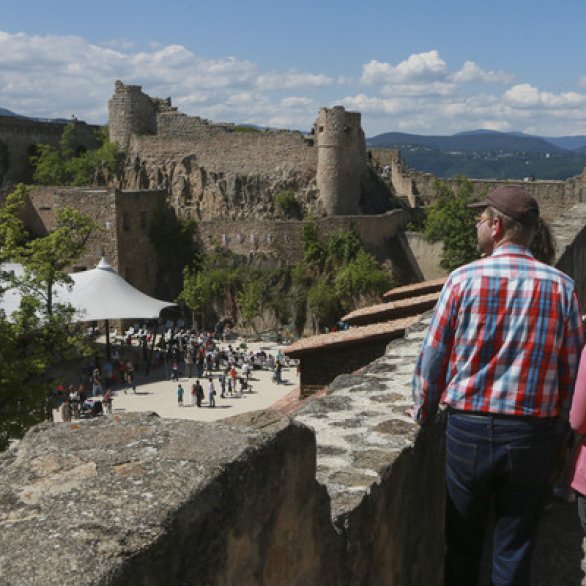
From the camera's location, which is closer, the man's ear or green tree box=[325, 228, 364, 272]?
the man's ear

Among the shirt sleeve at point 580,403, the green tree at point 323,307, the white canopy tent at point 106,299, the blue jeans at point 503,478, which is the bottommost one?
the green tree at point 323,307

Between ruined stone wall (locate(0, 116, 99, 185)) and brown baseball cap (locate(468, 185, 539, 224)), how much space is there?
167 ft

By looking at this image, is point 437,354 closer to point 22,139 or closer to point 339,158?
point 339,158

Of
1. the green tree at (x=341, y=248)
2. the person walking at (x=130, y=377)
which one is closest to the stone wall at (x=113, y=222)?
→ the green tree at (x=341, y=248)

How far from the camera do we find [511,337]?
3.39 m

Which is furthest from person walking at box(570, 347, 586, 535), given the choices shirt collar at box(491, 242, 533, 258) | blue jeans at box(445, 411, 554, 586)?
shirt collar at box(491, 242, 533, 258)

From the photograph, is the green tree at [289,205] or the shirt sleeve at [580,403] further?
the green tree at [289,205]

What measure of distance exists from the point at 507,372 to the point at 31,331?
54.9ft

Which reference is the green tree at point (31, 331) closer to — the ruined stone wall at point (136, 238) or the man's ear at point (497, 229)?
the man's ear at point (497, 229)

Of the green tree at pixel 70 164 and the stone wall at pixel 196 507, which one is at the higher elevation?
the green tree at pixel 70 164

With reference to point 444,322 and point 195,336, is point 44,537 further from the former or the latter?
point 195,336

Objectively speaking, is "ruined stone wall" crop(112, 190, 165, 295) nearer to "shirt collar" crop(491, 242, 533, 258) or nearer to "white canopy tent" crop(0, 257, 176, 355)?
"white canopy tent" crop(0, 257, 176, 355)

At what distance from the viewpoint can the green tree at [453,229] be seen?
38062 millimetres

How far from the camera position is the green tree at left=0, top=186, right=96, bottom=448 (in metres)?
16.0
